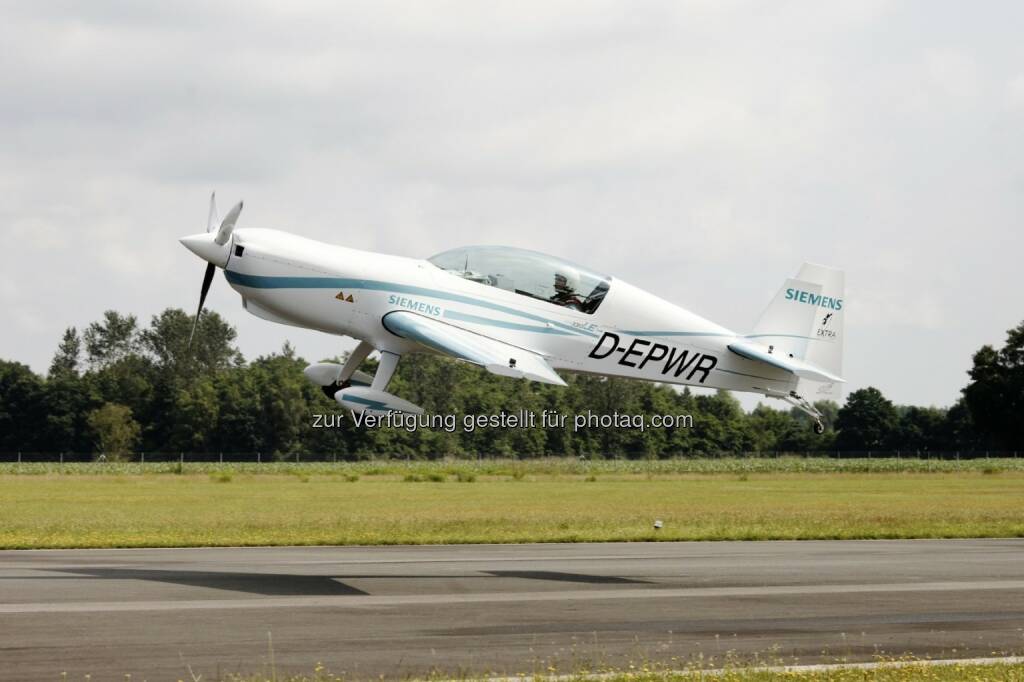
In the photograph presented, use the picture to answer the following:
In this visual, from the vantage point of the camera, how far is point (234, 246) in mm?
19797

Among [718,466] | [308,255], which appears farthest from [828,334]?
[718,466]

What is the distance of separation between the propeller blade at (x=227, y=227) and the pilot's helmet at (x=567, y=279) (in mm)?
5016

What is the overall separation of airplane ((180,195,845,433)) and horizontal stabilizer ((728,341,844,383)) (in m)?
0.72

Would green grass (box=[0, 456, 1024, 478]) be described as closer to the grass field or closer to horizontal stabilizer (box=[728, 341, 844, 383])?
the grass field

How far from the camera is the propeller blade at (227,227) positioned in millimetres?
19516

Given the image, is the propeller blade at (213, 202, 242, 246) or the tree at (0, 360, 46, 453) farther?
the tree at (0, 360, 46, 453)

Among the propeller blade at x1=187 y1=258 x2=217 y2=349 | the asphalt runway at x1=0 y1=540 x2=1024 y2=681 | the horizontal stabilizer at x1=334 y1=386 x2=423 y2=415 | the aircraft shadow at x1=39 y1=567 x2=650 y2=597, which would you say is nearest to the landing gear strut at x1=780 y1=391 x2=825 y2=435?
the asphalt runway at x1=0 y1=540 x2=1024 y2=681

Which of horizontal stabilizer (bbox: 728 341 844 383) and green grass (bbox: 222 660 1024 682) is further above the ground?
horizontal stabilizer (bbox: 728 341 844 383)

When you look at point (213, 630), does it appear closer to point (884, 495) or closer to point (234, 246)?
point (234, 246)

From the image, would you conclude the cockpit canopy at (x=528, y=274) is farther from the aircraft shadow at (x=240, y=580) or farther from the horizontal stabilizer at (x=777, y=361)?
the aircraft shadow at (x=240, y=580)

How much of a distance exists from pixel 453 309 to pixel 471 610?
464 centimetres

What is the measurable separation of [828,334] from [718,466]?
67850mm

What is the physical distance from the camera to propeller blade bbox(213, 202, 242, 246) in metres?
19.5

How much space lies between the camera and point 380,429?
10500 centimetres
